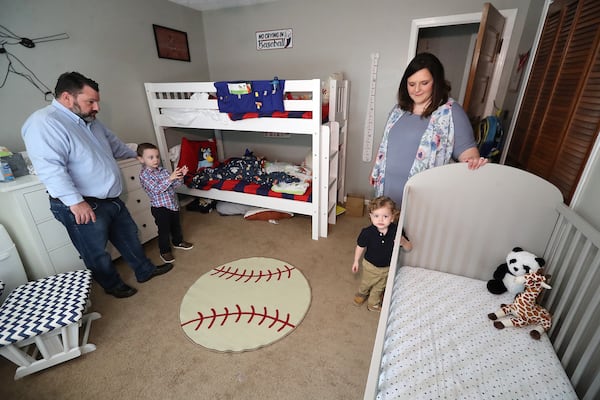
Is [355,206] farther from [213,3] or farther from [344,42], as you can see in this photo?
[213,3]

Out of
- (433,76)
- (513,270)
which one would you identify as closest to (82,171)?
(433,76)

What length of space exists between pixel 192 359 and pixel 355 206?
2.09 meters

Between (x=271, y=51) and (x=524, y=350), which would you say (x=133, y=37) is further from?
(x=524, y=350)

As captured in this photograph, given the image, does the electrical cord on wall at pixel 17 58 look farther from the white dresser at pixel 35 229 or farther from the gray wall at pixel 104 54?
the white dresser at pixel 35 229

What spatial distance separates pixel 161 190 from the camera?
2.16 m

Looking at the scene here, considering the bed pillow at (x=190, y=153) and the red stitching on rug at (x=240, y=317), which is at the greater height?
the bed pillow at (x=190, y=153)

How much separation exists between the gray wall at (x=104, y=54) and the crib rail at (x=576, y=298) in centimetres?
331

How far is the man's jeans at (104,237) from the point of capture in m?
1.65

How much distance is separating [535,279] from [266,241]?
197cm

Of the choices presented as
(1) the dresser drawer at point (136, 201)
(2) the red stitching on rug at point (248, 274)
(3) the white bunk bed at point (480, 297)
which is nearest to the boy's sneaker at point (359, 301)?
(3) the white bunk bed at point (480, 297)

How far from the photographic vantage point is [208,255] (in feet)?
7.94

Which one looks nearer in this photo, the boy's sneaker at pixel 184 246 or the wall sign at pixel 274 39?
the boy's sneaker at pixel 184 246

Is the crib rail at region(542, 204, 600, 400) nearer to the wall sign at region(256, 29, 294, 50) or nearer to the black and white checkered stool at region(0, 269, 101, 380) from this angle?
the black and white checkered stool at region(0, 269, 101, 380)

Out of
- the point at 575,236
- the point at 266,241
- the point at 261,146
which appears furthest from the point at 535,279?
the point at 261,146
